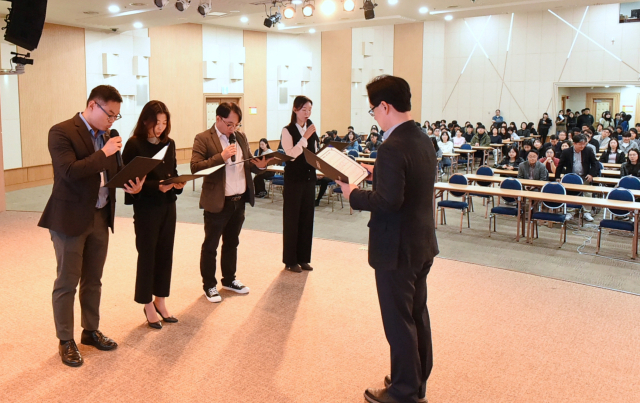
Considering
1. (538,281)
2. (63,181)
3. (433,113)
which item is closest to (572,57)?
(433,113)

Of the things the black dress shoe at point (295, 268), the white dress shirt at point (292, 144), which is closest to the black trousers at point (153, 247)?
the white dress shirt at point (292, 144)

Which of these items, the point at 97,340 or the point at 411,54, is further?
the point at 411,54

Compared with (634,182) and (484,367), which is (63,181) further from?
(634,182)

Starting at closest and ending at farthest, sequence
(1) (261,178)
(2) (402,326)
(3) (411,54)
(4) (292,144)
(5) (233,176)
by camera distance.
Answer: (2) (402,326) → (5) (233,176) → (4) (292,144) → (1) (261,178) → (3) (411,54)

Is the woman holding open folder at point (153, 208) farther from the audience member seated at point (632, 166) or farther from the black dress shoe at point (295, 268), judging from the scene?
the audience member seated at point (632, 166)

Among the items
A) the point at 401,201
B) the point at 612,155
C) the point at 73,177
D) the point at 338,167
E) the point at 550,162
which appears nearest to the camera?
the point at 401,201

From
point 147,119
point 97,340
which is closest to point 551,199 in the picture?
point 147,119

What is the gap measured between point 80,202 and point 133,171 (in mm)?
404

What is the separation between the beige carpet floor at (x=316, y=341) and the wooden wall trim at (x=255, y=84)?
12484mm

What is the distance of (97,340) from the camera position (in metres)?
3.74

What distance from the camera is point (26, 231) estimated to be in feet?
23.9

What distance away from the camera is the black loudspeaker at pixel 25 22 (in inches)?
253

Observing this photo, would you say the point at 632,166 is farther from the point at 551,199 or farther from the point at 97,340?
the point at 97,340

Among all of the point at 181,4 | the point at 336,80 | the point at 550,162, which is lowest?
the point at 550,162
